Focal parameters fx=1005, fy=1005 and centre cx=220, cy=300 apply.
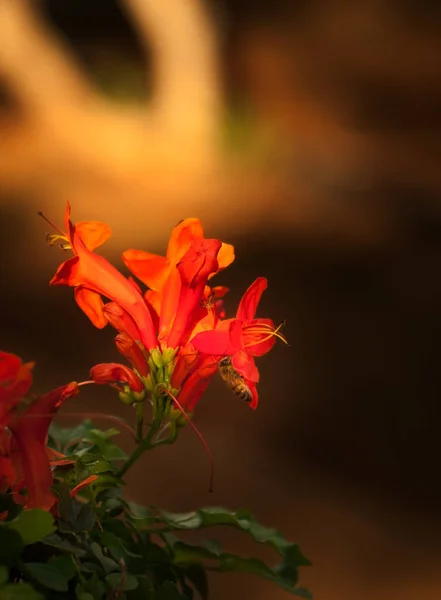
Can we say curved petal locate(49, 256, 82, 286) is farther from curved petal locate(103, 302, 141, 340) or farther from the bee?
the bee

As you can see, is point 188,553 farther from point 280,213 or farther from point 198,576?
point 280,213

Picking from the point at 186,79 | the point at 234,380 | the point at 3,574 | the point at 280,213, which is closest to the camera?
the point at 3,574

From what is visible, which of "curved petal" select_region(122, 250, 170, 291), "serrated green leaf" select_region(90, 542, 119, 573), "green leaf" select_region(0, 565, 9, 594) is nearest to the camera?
"green leaf" select_region(0, 565, 9, 594)

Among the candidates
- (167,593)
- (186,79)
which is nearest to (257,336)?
(167,593)

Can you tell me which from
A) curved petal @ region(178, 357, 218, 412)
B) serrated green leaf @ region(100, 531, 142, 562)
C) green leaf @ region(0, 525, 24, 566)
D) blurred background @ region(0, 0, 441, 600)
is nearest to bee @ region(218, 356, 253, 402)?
curved petal @ region(178, 357, 218, 412)

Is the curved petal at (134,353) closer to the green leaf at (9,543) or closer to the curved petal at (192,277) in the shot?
the curved petal at (192,277)
